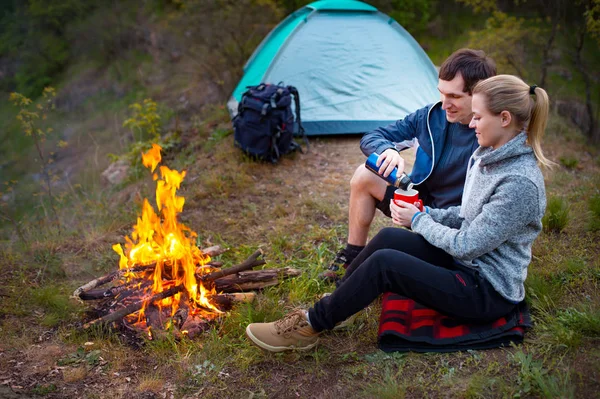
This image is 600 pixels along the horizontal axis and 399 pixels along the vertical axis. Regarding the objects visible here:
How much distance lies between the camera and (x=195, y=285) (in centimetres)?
306

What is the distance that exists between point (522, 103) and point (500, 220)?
19.9 inches

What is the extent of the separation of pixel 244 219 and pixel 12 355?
2.14 m

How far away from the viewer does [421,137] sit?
304 cm

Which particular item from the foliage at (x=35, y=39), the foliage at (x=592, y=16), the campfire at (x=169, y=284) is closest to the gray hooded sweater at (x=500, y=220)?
the campfire at (x=169, y=284)

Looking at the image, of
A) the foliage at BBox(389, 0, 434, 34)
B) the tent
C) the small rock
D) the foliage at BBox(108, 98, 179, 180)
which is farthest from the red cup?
the foliage at BBox(389, 0, 434, 34)

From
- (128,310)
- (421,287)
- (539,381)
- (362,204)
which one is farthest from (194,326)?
(539,381)

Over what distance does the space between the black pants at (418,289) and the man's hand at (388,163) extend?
46 centimetres

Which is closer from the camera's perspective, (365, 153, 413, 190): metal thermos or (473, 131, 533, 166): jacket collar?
(473, 131, 533, 166): jacket collar

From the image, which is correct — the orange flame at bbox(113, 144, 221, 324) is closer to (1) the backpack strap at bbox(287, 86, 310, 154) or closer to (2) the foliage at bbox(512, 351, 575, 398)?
(2) the foliage at bbox(512, 351, 575, 398)

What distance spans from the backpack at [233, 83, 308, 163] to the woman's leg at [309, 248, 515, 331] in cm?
332

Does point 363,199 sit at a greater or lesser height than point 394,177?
lesser

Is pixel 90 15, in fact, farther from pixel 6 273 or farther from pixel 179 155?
pixel 6 273

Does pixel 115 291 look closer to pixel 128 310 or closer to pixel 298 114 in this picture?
pixel 128 310

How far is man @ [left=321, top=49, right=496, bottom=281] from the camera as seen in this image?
272 centimetres
